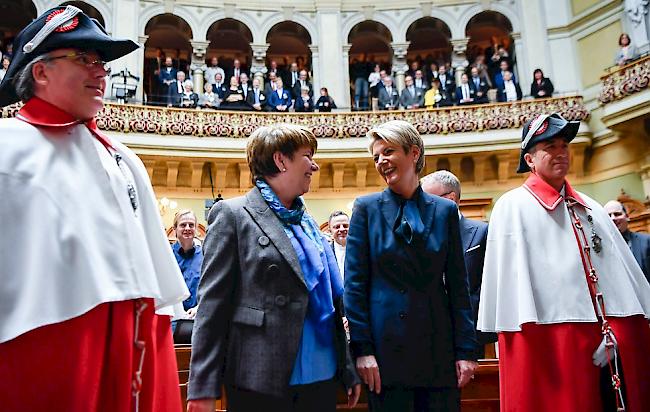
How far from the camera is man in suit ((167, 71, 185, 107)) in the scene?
43.9 feet

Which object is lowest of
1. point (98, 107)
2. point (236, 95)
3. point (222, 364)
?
point (222, 364)

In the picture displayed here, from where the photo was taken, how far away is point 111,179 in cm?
161

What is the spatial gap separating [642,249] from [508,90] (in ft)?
31.9

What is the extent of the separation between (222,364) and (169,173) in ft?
36.9

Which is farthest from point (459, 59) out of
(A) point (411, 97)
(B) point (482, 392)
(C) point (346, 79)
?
(B) point (482, 392)

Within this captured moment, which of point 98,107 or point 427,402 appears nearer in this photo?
point 98,107

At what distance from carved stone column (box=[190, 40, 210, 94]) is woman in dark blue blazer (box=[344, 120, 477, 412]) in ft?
44.0

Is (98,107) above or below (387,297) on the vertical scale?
above

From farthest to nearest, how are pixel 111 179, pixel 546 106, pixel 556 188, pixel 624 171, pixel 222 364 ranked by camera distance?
pixel 546 106 → pixel 624 171 → pixel 556 188 → pixel 222 364 → pixel 111 179

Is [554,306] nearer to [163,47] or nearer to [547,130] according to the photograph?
[547,130]

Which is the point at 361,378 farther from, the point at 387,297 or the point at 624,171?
the point at 624,171

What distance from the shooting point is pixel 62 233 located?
1.44 meters

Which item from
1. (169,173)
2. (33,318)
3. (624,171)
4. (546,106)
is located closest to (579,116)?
(546,106)

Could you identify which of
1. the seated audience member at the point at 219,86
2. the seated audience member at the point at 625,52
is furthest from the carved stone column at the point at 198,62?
the seated audience member at the point at 625,52
